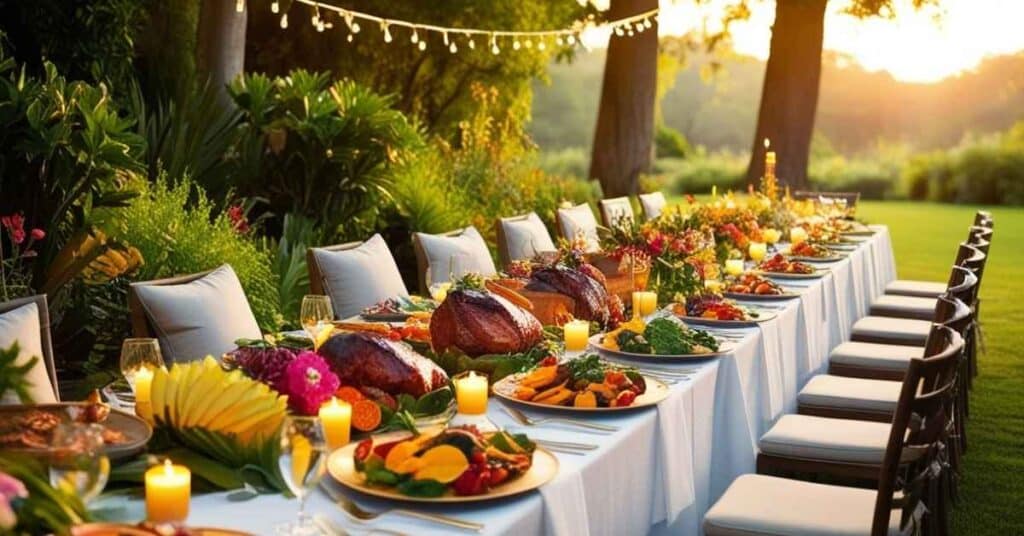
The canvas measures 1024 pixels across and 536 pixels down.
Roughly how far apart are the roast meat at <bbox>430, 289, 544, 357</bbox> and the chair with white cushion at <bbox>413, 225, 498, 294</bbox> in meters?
2.07

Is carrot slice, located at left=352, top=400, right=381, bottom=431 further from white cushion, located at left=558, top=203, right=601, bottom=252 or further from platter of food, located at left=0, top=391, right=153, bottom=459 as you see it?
white cushion, located at left=558, top=203, right=601, bottom=252

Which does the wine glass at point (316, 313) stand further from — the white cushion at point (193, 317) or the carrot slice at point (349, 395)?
the carrot slice at point (349, 395)

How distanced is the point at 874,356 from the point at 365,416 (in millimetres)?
3891

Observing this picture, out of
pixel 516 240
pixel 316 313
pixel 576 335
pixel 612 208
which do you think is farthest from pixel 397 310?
pixel 612 208

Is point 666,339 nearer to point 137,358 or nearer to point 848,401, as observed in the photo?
point 848,401

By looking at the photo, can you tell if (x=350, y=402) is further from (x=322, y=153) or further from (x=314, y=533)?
(x=322, y=153)

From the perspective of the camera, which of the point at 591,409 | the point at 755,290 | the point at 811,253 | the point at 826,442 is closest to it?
the point at 591,409

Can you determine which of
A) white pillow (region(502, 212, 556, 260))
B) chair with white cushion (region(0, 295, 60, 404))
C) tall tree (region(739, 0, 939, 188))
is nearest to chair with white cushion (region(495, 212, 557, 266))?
white pillow (region(502, 212, 556, 260))

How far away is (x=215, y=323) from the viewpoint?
4.01 metres

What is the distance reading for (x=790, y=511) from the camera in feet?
11.8

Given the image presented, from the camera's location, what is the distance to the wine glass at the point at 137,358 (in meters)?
3.03

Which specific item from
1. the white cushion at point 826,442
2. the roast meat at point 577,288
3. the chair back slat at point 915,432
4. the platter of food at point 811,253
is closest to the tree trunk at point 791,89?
the platter of food at point 811,253

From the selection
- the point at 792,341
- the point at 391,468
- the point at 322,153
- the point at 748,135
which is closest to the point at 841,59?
the point at 748,135

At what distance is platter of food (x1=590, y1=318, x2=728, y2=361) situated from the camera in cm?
403
